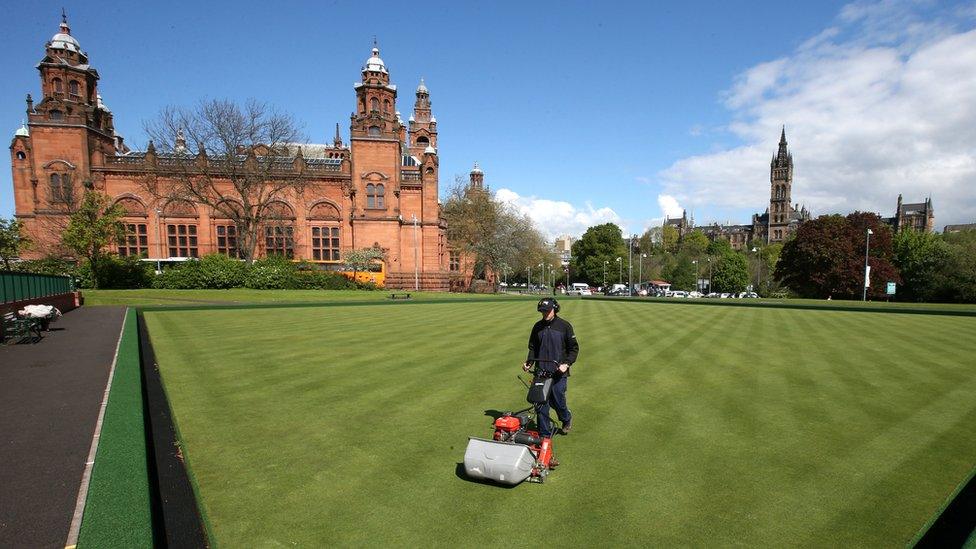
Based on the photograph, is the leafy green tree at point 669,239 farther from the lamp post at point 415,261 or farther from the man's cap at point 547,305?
the man's cap at point 547,305

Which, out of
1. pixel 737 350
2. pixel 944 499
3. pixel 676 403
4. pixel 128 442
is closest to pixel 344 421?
pixel 128 442

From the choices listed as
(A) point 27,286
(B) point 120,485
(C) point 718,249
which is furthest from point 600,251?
(B) point 120,485

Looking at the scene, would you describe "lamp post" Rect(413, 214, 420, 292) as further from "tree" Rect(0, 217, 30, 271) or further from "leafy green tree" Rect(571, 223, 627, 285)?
"leafy green tree" Rect(571, 223, 627, 285)

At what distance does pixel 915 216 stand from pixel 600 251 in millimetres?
121827

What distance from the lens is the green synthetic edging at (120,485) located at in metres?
3.98

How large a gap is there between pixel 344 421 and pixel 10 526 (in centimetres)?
→ 366

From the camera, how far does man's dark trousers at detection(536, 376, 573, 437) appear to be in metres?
5.85

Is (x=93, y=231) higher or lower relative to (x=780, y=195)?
lower

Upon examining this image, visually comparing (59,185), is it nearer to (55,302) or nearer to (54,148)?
(54,148)

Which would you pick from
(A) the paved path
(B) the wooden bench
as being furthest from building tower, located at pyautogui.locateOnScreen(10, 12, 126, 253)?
(A) the paved path

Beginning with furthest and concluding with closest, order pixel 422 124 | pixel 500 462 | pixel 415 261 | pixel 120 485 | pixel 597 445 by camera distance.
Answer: pixel 422 124, pixel 415 261, pixel 597 445, pixel 500 462, pixel 120 485

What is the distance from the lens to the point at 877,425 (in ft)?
23.0

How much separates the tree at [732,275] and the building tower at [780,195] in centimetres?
8029

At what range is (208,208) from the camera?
49906mm
